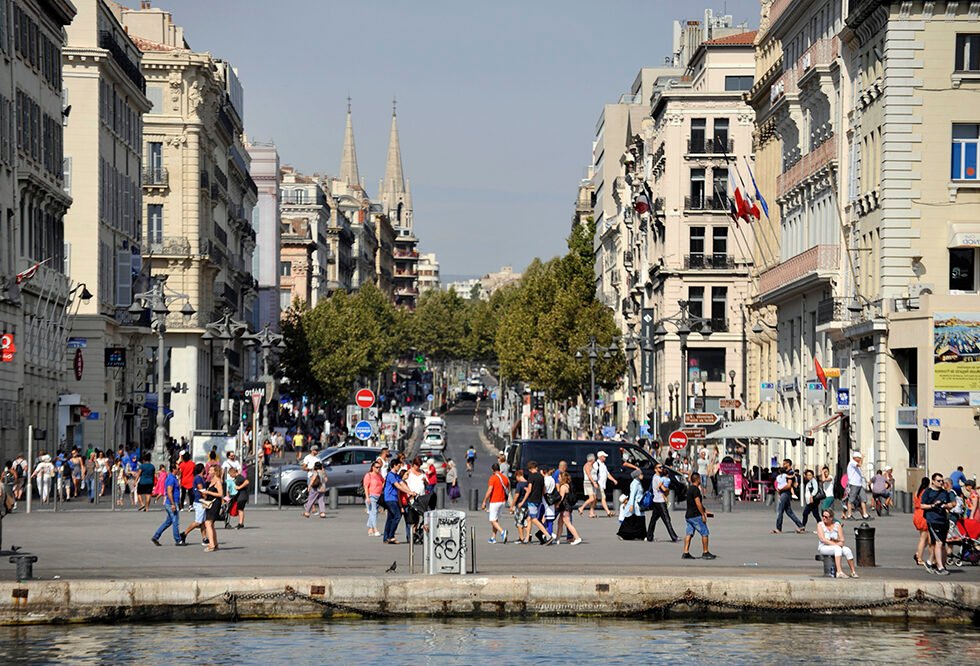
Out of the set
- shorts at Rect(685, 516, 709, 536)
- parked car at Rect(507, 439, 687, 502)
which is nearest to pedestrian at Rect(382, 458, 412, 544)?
shorts at Rect(685, 516, 709, 536)

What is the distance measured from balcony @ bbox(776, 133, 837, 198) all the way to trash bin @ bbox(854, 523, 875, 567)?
37.7m

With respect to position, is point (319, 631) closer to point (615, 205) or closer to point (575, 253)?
point (615, 205)

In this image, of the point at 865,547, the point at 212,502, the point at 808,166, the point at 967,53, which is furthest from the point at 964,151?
the point at 212,502

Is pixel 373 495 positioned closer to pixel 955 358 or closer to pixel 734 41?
pixel 955 358

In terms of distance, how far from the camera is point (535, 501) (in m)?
45.1

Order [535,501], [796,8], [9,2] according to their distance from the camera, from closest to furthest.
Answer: [535,501]
[9,2]
[796,8]

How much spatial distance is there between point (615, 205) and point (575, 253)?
42.2 ft

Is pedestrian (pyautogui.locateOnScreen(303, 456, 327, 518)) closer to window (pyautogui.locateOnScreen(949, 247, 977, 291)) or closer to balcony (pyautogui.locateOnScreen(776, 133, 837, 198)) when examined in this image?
window (pyautogui.locateOnScreen(949, 247, 977, 291))

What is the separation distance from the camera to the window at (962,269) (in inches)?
2537

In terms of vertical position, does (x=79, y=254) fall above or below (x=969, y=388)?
Result: above

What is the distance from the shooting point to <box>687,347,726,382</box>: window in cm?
11600

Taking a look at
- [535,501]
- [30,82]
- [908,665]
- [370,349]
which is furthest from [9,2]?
[370,349]

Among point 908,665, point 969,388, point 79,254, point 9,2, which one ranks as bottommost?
point 908,665

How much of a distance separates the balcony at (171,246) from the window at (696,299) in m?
27.2
